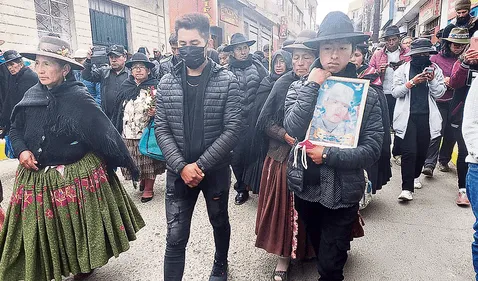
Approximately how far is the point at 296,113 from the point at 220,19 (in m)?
19.0

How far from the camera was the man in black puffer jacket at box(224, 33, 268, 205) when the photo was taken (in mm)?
4297

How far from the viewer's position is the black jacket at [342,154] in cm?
196

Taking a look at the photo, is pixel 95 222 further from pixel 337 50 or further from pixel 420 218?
pixel 420 218

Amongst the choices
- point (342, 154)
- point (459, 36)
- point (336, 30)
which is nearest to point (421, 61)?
point (459, 36)

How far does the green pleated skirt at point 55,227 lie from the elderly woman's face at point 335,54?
185cm

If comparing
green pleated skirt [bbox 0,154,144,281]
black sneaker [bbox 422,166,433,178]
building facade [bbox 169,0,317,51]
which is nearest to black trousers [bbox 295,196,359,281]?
green pleated skirt [bbox 0,154,144,281]

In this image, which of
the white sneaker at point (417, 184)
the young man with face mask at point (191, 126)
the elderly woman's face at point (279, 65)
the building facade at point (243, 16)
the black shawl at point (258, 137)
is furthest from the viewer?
the building facade at point (243, 16)

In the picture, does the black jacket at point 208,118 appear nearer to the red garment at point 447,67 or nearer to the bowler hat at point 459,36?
the bowler hat at point 459,36

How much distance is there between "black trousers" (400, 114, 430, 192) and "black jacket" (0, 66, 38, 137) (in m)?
4.92

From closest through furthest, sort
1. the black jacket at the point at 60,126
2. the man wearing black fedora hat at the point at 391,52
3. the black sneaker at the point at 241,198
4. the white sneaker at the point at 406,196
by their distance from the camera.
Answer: the black jacket at the point at 60,126
the white sneaker at the point at 406,196
the black sneaker at the point at 241,198
the man wearing black fedora hat at the point at 391,52

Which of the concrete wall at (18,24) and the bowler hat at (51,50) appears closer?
the bowler hat at (51,50)

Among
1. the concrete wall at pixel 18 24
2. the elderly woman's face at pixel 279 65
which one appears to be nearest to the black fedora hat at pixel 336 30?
the elderly woman's face at pixel 279 65

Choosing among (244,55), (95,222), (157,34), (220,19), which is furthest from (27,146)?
(220,19)

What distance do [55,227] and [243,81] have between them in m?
2.74
